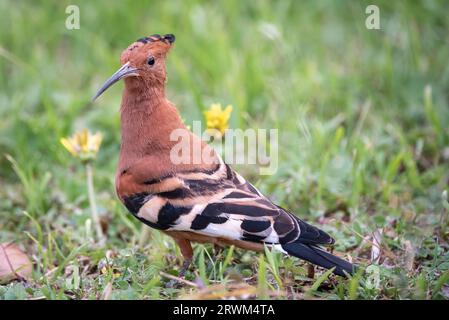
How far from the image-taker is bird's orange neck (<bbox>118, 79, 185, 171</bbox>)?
346 centimetres

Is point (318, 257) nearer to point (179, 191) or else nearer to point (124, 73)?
point (179, 191)

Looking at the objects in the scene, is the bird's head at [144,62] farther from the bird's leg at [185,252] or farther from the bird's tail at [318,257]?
the bird's tail at [318,257]

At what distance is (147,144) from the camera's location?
3453 mm

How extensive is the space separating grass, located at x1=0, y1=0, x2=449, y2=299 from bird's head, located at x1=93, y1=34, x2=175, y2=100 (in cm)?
86

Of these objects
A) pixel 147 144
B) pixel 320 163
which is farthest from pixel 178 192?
pixel 320 163

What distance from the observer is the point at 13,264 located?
355 centimetres

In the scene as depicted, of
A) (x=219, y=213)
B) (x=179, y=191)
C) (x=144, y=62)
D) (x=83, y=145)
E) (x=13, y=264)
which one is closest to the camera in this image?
(x=219, y=213)

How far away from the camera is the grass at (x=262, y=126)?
331 cm

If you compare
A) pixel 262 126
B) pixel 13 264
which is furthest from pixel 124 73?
pixel 262 126

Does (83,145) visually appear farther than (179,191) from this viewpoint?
Yes

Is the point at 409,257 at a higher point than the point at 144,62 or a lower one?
lower

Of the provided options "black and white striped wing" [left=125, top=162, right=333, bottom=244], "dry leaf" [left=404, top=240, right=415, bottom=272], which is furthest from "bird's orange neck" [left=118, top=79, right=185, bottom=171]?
"dry leaf" [left=404, top=240, right=415, bottom=272]

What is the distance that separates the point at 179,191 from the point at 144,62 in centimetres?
65
